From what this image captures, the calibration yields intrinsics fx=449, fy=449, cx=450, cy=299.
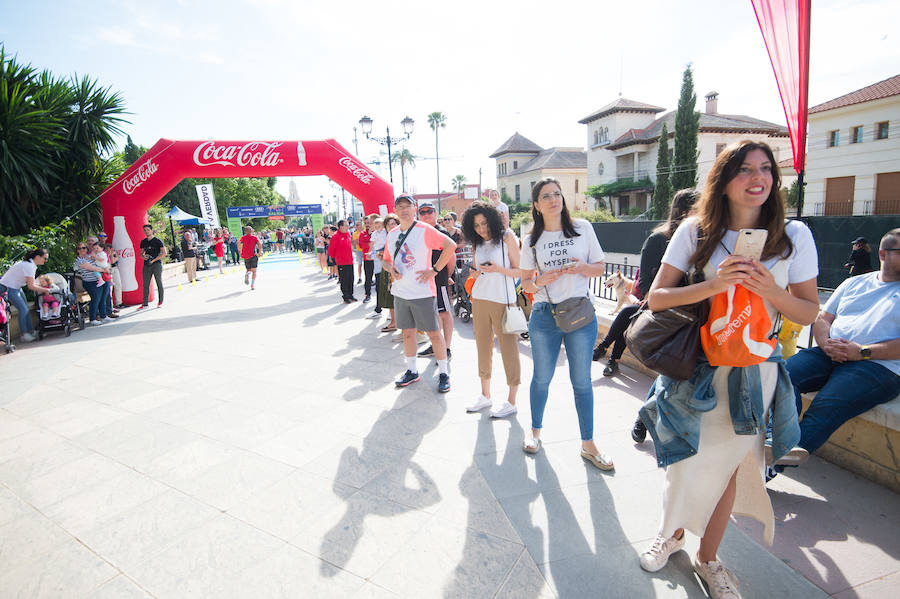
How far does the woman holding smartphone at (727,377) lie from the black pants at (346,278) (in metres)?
8.38

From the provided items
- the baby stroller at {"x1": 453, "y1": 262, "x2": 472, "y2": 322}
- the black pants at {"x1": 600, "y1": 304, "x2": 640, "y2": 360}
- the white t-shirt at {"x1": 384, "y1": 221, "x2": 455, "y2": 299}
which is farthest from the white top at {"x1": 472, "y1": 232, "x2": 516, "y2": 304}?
the baby stroller at {"x1": 453, "y1": 262, "x2": 472, "y2": 322}

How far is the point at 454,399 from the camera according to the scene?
169 inches

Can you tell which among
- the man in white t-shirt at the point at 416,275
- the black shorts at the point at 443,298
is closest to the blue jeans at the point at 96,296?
the black shorts at the point at 443,298

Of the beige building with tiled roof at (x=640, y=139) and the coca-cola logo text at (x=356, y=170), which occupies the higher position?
the beige building with tiled roof at (x=640, y=139)

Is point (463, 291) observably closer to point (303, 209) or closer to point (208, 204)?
point (208, 204)

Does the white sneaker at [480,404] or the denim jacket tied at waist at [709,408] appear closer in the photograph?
the denim jacket tied at waist at [709,408]

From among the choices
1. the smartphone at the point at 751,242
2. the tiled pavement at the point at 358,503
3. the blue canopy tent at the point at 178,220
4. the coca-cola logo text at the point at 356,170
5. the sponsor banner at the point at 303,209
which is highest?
the sponsor banner at the point at 303,209

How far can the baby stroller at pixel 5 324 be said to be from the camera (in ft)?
21.6

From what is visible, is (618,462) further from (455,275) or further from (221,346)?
(221,346)

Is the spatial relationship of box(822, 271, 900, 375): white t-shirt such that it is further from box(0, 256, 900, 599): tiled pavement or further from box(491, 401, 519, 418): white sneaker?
box(491, 401, 519, 418): white sneaker

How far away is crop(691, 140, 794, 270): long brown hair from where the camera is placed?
1.72 m

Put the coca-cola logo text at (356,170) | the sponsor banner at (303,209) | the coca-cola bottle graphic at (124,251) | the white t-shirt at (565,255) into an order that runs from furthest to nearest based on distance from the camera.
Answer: the sponsor banner at (303,209)
the coca-cola logo text at (356,170)
the coca-cola bottle graphic at (124,251)
the white t-shirt at (565,255)

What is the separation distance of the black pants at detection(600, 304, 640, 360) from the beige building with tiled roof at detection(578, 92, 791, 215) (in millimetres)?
38369

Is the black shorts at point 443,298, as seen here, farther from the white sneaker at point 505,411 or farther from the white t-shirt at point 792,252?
the white t-shirt at point 792,252
